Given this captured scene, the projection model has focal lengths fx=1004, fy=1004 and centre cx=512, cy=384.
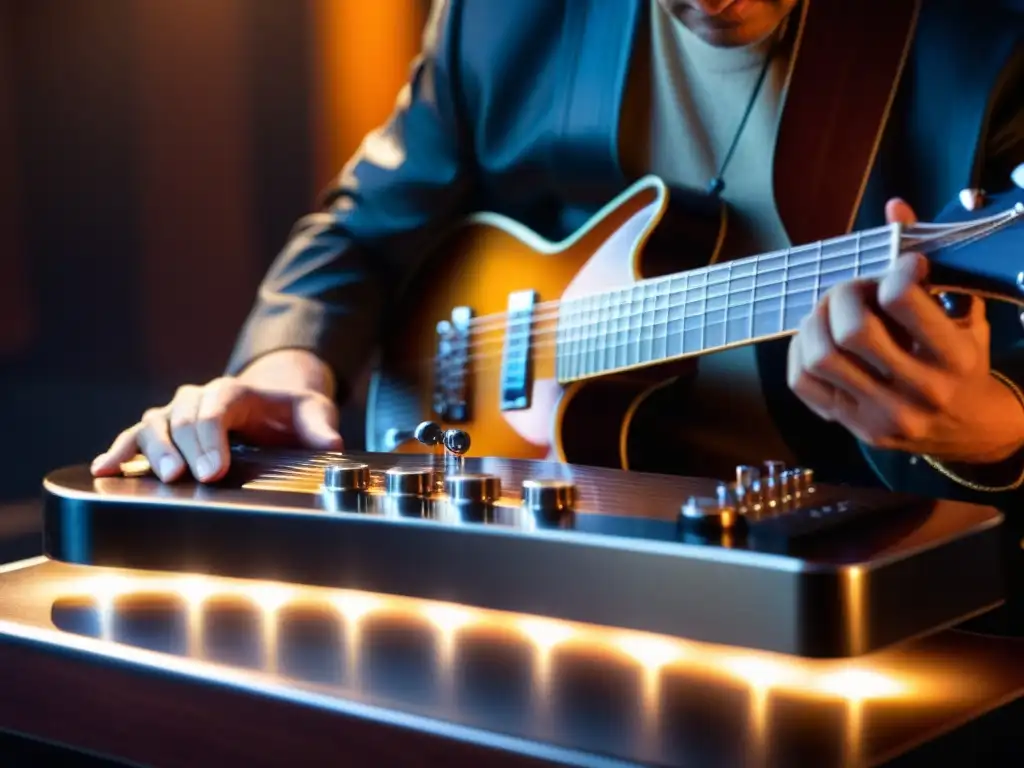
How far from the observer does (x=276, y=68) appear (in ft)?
4.97

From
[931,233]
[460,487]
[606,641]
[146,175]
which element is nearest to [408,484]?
[460,487]

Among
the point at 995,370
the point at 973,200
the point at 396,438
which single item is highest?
the point at 973,200

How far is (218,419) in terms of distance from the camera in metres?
0.71

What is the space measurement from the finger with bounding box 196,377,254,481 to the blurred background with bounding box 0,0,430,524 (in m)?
0.58

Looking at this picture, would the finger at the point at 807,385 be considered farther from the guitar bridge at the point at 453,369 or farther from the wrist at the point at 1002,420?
the guitar bridge at the point at 453,369

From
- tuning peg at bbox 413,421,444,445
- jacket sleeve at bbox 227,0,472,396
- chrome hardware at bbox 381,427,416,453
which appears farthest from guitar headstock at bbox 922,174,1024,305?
jacket sleeve at bbox 227,0,472,396

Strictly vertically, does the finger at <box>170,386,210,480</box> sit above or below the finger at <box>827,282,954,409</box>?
below

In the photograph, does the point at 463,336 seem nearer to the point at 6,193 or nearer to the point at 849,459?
the point at 849,459

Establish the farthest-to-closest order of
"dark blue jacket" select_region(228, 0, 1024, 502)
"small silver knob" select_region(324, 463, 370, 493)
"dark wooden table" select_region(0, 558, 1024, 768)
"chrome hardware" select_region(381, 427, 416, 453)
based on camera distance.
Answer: "chrome hardware" select_region(381, 427, 416, 453), "dark blue jacket" select_region(228, 0, 1024, 502), "small silver knob" select_region(324, 463, 370, 493), "dark wooden table" select_region(0, 558, 1024, 768)

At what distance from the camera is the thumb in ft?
2.79

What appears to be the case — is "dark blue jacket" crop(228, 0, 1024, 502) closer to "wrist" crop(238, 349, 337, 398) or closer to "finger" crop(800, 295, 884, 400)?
"wrist" crop(238, 349, 337, 398)

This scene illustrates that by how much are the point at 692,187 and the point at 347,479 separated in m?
0.51

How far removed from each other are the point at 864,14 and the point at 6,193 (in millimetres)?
1028

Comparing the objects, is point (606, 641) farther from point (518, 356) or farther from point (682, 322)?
point (518, 356)
